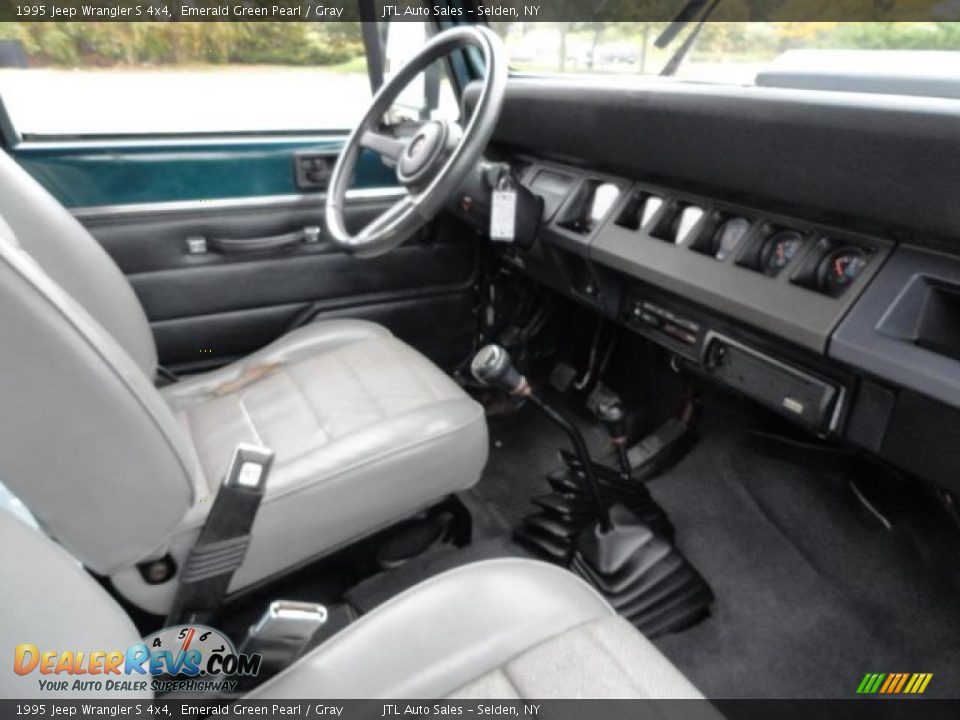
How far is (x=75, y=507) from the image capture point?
719mm

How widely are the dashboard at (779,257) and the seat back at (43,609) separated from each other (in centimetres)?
84

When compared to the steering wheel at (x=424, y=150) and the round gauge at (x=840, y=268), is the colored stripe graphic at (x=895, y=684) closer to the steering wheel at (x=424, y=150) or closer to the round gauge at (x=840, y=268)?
the round gauge at (x=840, y=268)

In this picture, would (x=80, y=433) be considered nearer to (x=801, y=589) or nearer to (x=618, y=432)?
(x=618, y=432)

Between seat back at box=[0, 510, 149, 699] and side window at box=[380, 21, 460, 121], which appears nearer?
seat back at box=[0, 510, 149, 699]

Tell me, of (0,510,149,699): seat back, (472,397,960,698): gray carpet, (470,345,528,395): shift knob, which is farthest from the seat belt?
(472,397,960,698): gray carpet

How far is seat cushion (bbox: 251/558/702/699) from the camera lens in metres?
0.71

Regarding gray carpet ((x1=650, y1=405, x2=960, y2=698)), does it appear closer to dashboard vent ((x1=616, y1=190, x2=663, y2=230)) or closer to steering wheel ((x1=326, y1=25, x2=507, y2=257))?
dashboard vent ((x1=616, y1=190, x2=663, y2=230))

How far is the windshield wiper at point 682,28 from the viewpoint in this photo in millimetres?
1341

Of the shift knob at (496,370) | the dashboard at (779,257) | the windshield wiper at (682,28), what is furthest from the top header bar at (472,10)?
the shift knob at (496,370)

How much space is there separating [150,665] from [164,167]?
135 cm

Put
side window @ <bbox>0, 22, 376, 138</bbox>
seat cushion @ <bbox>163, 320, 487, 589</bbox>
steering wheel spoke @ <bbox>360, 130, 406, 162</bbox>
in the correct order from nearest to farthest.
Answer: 1. seat cushion @ <bbox>163, 320, 487, 589</bbox>
2. steering wheel spoke @ <bbox>360, 130, 406, 162</bbox>
3. side window @ <bbox>0, 22, 376, 138</bbox>

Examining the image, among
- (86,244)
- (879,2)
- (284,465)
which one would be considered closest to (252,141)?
(86,244)

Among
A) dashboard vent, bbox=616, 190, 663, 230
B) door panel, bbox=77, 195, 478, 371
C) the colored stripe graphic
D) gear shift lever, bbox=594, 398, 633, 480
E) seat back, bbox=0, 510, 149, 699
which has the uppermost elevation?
dashboard vent, bbox=616, 190, 663, 230

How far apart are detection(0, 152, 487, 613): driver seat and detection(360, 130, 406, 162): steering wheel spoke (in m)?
0.37
